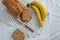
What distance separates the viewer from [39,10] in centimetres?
115

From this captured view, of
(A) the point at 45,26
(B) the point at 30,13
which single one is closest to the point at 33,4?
(B) the point at 30,13

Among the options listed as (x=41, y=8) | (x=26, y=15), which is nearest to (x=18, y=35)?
(x=26, y=15)

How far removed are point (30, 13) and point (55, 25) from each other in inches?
9.0

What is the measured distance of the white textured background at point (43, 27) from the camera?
3.51ft

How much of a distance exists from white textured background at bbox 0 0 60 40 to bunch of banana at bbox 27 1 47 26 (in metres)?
0.03

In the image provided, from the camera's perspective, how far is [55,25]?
3.99 feet

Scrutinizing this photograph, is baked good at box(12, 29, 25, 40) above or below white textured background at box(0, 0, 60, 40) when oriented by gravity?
below

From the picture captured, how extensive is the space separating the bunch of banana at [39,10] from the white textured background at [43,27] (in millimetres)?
33

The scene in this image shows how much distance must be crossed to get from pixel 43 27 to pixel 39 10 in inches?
5.1

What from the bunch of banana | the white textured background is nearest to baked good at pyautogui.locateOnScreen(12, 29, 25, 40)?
the white textured background

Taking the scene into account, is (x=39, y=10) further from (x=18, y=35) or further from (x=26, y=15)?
(x=18, y=35)

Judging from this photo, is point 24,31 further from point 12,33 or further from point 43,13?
point 43,13

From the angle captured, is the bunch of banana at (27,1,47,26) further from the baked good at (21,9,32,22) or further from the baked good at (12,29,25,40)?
the baked good at (12,29,25,40)

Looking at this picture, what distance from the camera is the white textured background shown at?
42.1 inches
